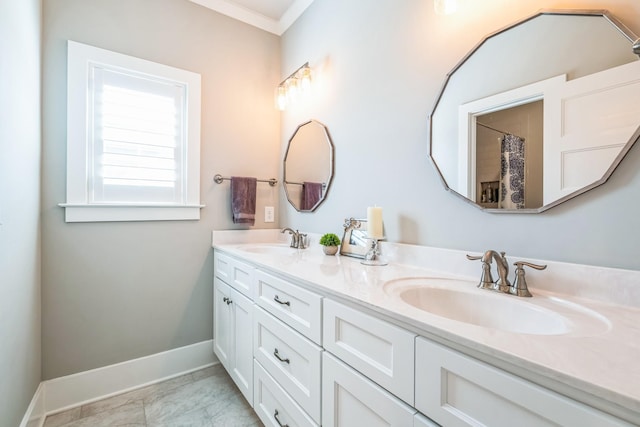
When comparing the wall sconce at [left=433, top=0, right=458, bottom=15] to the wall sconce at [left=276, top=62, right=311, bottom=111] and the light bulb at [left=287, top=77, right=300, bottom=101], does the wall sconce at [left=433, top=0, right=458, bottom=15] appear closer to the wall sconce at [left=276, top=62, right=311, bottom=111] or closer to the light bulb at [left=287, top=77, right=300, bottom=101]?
the wall sconce at [left=276, top=62, right=311, bottom=111]

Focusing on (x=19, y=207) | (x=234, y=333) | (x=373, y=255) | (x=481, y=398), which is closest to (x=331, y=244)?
(x=373, y=255)

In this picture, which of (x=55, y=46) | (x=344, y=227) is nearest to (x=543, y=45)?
(x=344, y=227)

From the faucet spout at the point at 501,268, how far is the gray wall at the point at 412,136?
0.11m

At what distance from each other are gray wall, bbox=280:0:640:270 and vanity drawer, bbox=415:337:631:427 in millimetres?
588

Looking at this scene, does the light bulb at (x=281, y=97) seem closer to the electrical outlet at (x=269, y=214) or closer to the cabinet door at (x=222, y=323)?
the electrical outlet at (x=269, y=214)

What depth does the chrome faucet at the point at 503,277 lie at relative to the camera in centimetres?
89

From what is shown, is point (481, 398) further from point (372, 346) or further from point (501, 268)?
point (501, 268)

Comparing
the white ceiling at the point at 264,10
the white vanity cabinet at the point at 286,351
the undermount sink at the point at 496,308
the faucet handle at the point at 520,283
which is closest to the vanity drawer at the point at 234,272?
the white vanity cabinet at the point at 286,351

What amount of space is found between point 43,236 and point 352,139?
5.93ft

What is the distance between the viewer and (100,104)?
1.73 m

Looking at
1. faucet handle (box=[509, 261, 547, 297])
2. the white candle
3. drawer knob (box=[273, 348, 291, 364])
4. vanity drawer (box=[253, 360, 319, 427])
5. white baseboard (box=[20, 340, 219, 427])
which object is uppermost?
the white candle

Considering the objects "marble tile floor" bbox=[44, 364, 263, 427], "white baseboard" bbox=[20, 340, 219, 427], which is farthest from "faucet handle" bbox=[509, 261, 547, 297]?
"white baseboard" bbox=[20, 340, 219, 427]

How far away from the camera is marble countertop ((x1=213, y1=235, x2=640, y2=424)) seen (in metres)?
0.44

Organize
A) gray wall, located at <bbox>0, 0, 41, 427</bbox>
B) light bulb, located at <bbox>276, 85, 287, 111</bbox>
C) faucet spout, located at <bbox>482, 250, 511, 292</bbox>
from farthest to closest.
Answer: light bulb, located at <bbox>276, 85, 287, 111</bbox> → gray wall, located at <bbox>0, 0, 41, 427</bbox> → faucet spout, located at <bbox>482, 250, 511, 292</bbox>
